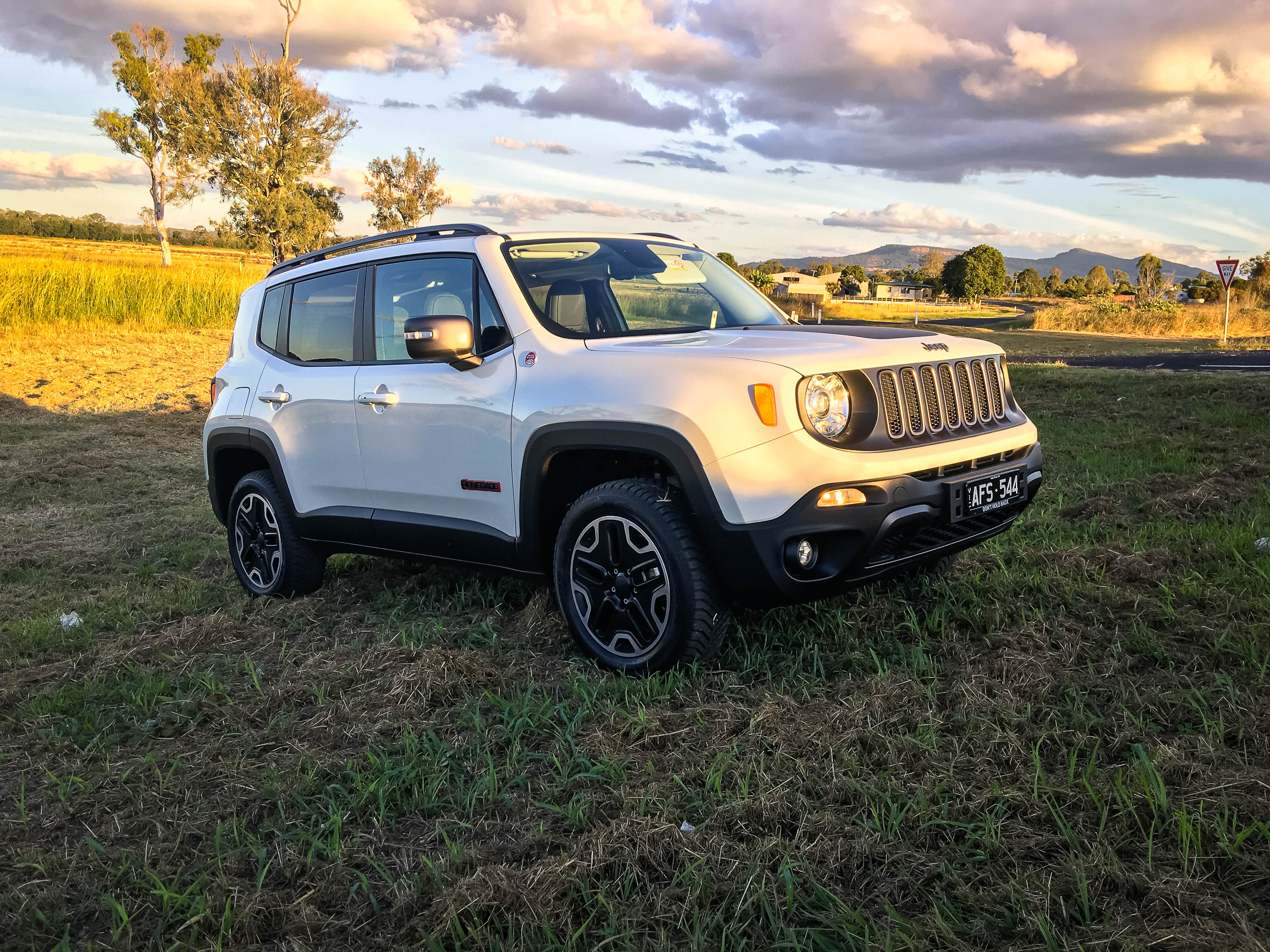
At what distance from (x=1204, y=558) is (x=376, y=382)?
418 cm

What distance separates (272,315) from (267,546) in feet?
4.42

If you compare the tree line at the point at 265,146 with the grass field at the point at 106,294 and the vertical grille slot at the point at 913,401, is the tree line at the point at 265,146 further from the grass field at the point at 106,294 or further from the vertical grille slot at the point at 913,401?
the vertical grille slot at the point at 913,401

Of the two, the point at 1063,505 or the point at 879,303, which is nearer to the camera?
the point at 1063,505

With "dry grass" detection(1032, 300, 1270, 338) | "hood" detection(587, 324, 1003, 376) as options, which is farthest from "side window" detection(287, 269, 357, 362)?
"dry grass" detection(1032, 300, 1270, 338)

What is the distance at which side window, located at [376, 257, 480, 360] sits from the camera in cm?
464

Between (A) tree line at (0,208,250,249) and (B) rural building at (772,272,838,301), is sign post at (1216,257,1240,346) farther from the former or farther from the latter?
(A) tree line at (0,208,250,249)

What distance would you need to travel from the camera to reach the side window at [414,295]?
4.64 meters

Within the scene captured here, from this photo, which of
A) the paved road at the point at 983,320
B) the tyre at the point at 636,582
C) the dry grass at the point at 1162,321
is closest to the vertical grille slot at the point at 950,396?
the tyre at the point at 636,582

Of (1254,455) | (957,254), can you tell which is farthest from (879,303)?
(1254,455)

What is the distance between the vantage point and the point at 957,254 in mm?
101125

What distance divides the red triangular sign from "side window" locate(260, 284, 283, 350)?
22822 millimetres

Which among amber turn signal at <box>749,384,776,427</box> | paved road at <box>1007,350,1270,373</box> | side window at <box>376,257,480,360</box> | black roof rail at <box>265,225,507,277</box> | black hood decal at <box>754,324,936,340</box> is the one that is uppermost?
black roof rail at <box>265,225,507,277</box>

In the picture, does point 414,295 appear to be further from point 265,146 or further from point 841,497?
point 265,146

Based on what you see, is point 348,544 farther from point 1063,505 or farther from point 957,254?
point 957,254
